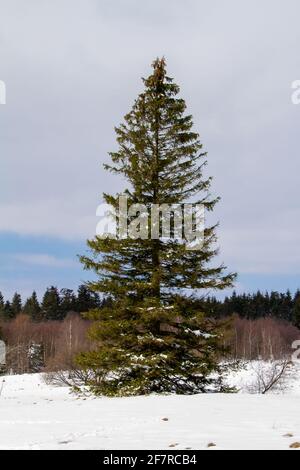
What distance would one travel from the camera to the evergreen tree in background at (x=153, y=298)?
14.7m

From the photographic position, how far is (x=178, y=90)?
17766 millimetres

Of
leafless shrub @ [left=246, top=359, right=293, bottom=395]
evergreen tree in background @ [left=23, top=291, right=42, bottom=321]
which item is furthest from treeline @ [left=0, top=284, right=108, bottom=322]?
leafless shrub @ [left=246, top=359, right=293, bottom=395]

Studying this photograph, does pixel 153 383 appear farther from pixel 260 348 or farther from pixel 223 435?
pixel 260 348

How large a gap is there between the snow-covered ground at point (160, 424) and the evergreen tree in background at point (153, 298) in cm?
188

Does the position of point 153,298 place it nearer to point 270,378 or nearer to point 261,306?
point 270,378

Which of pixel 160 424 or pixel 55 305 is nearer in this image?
pixel 160 424

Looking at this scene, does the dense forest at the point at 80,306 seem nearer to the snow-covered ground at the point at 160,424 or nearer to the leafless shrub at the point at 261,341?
the leafless shrub at the point at 261,341

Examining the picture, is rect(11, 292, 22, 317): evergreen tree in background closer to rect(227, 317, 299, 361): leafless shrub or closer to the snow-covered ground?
rect(227, 317, 299, 361): leafless shrub

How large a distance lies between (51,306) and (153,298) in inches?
3813

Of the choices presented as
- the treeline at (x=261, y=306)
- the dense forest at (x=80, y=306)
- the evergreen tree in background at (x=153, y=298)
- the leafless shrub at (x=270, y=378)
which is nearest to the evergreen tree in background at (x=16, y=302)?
the dense forest at (x=80, y=306)

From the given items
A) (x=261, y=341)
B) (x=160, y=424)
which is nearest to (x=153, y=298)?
(x=160, y=424)

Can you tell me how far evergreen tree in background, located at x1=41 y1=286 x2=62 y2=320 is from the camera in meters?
108

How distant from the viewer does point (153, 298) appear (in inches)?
579
